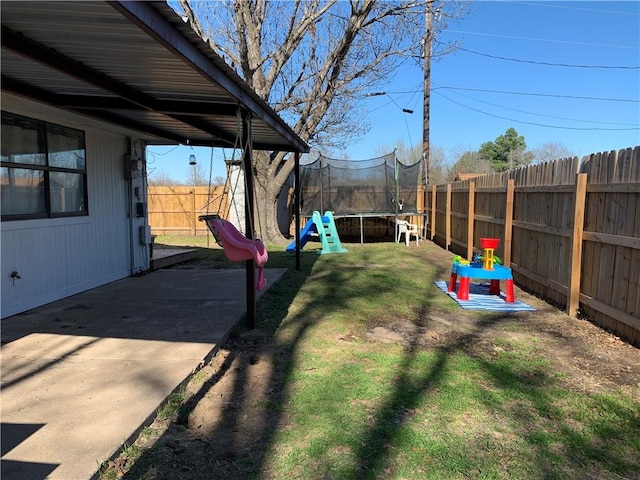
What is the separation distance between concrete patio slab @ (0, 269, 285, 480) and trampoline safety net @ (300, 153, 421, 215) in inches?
308

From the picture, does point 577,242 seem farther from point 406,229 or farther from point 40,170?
point 406,229

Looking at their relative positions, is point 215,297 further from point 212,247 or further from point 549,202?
point 212,247

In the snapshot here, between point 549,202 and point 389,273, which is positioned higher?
A: point 549,202

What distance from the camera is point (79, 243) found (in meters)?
6.09

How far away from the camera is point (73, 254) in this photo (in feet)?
19.4

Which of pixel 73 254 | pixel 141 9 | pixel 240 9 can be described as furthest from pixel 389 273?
pixel 240 9

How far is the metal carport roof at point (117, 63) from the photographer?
230cm

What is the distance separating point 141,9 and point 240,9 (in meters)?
10.2

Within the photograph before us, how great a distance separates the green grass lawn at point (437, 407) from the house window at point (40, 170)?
9.99ft

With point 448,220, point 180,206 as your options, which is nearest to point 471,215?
point 448,220

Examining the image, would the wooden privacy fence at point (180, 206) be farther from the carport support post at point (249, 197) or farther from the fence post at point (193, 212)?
the carport support post at point (249, 197)

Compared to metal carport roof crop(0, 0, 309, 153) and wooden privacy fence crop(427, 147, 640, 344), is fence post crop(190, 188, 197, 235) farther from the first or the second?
wooden privacy fence crop(427, 147, 640, 344)

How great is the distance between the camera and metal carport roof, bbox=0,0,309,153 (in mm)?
2299

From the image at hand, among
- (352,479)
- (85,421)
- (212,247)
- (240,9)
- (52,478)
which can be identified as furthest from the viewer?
(212,247)
